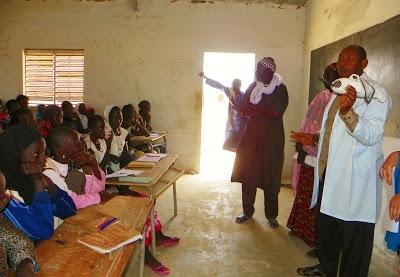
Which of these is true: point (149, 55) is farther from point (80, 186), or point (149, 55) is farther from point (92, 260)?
point (92, 260)

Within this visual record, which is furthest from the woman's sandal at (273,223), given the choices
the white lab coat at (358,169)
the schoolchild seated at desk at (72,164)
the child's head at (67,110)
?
the child's head at (67,110)

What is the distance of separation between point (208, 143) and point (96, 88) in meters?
3.06

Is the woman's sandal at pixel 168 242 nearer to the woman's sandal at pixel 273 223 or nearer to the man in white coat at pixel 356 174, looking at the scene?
the woman's sandal at pixel 273 223

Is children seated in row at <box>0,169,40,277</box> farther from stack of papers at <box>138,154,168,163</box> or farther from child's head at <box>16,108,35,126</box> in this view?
child's head at <box>16,108,35,126</box>

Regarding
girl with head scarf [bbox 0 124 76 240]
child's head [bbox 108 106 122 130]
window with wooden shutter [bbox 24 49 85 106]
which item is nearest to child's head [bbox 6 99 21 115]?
window with wooden shutter [bbox 24 49 85 106]

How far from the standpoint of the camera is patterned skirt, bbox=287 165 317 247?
3.25 m

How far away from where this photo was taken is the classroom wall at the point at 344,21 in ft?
10.3

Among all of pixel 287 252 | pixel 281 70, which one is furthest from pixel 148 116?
pixel 287 252

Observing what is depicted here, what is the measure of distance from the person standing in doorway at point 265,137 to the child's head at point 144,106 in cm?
266

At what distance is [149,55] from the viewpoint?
6414 millimetres

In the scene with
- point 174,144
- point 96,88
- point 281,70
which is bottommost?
point 174,144

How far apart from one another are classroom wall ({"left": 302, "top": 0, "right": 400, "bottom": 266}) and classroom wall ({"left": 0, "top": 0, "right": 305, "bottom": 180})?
1.17 feet

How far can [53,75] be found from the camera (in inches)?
259

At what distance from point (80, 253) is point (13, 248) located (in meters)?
0.26
